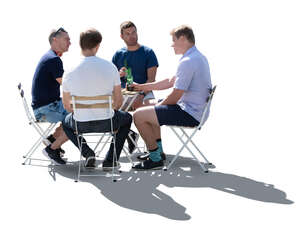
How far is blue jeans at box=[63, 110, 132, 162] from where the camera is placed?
17.6 ft

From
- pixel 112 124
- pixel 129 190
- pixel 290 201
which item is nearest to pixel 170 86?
pixel 112 124

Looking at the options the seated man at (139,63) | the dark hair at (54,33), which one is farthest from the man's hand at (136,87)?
the dark hair at (54,33)

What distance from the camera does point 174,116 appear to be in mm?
5695

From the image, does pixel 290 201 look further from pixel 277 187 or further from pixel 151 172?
pixel 151 172

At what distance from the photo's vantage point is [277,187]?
5328 millimetres

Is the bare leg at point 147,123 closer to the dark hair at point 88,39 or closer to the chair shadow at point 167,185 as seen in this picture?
the chair shadow at point 167,185

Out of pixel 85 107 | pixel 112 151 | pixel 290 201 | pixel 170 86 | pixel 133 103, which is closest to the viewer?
pixel 290 201

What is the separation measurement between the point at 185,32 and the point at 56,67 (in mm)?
1610

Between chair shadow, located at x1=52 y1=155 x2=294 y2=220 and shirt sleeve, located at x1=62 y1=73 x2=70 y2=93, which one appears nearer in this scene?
chair shadow, located at x1=52 y1=155 x2=294 y2=220

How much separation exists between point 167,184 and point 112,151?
79 cm

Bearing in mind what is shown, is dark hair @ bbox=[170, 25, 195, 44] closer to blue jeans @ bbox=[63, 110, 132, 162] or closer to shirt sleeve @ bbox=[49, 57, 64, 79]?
blue jeans @ bbox=[63, 110, 132, 162]

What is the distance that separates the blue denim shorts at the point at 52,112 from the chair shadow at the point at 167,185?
24.1 inches

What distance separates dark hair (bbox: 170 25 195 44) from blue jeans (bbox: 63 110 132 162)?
3.63 ft

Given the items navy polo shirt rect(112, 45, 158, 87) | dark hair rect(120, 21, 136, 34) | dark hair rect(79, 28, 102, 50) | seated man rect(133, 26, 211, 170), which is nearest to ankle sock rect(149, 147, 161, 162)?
seated man rect(133, 26, 211, 170)
